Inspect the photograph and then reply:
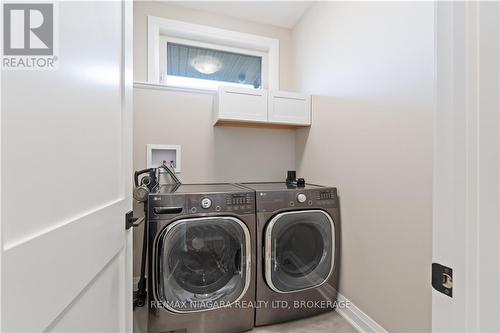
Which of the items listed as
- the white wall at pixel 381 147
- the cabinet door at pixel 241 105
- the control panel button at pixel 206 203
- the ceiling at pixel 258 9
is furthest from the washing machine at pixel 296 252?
the ceiling at pixel 258 9

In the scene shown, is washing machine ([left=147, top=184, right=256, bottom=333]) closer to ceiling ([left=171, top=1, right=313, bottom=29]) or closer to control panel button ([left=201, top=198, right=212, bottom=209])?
control panel button ([left=201, top=198, right=212, bottom=209])

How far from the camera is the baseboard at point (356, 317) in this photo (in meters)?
1.46

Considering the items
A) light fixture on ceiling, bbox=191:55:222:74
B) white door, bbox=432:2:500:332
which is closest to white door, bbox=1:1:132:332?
white door, bbox=432:2:500:332

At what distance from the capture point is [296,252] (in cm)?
168

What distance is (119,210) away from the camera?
89 cm

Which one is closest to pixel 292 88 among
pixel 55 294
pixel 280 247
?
pixel 280 247

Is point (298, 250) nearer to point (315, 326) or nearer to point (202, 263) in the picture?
point (315, 326)

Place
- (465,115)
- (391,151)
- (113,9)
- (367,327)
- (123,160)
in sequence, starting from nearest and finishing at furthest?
(465,115), (113,9), (123,160), (391,151), (367,327)

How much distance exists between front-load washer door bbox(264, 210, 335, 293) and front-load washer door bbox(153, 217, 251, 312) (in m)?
0.18

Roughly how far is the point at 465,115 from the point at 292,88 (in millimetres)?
2285

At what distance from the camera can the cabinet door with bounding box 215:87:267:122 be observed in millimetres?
1981

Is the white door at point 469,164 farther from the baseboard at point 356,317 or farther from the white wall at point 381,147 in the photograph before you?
the baseboard at point 356,317

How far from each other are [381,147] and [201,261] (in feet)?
4.40

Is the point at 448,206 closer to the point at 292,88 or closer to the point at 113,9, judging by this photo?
the point at 113,9
